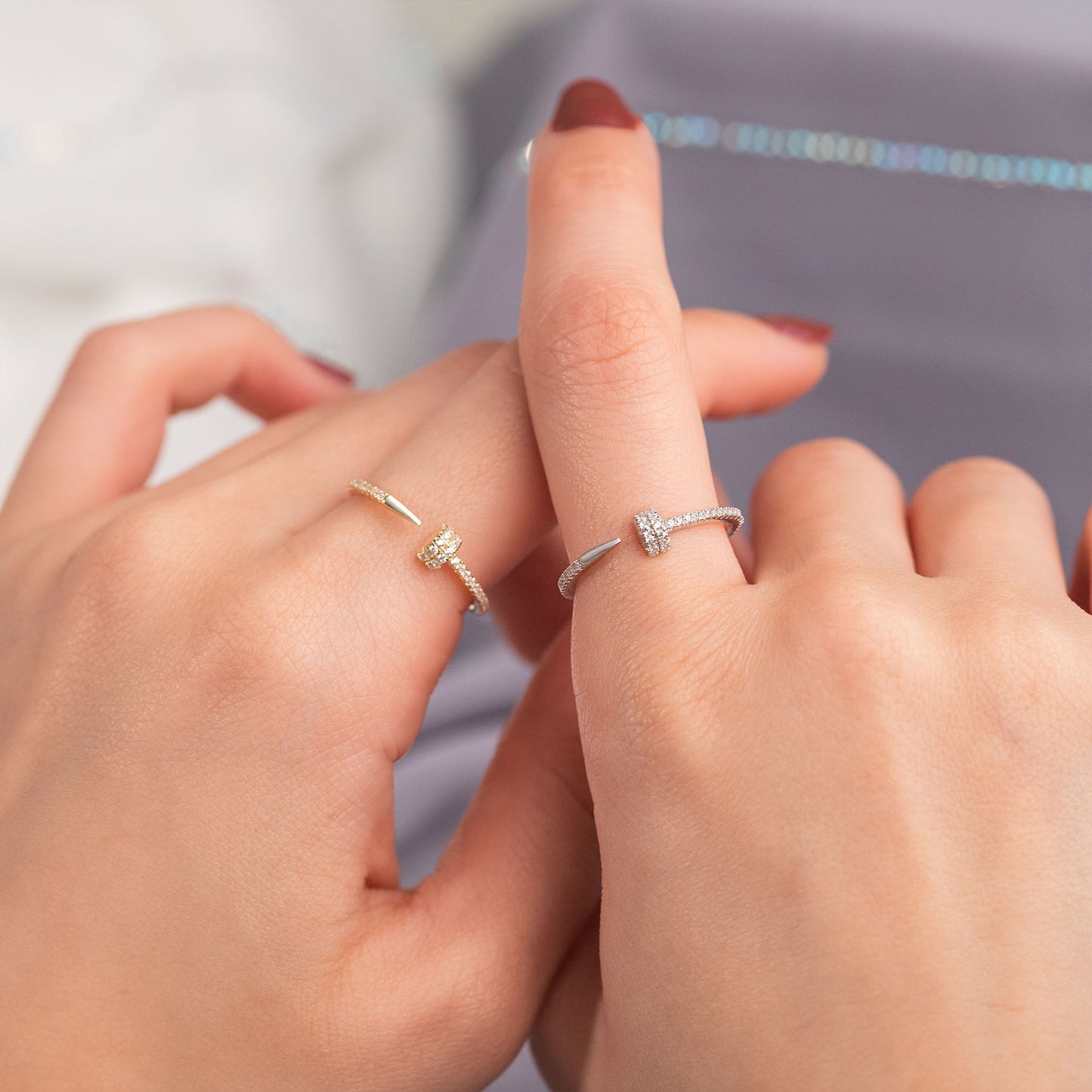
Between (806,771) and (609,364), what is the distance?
0.95ft

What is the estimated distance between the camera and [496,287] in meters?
1.10

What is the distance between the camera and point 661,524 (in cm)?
62

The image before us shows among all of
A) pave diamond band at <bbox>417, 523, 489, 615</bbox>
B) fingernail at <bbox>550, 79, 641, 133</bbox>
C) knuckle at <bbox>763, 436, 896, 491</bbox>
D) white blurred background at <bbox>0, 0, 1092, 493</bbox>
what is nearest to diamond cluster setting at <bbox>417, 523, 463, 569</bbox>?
pave diamond band at <bbox>417, 523, 489, 615</bbox>

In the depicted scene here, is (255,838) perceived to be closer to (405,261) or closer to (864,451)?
(864,451)

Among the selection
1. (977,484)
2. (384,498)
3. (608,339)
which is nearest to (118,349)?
(384,498)

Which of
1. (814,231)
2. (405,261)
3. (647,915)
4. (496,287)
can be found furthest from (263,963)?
(405,261)

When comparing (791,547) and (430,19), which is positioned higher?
(430,19)

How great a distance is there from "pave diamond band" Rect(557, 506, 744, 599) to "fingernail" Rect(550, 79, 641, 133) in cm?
34

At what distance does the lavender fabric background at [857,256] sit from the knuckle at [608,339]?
1.38 ft

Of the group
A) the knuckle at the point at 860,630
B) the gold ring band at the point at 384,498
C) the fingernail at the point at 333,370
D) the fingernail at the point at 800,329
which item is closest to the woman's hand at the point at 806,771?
the knuckle at the point at 860,630

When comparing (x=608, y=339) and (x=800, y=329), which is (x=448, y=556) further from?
(x=800, y=329)

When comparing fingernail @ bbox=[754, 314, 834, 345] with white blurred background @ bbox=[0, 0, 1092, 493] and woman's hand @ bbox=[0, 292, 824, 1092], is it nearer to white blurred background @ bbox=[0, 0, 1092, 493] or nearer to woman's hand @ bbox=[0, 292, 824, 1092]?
woman's hand @ bbox=[0, 292, 824, 1092]

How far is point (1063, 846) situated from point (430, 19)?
2.16m

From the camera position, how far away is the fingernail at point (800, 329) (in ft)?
2.85
